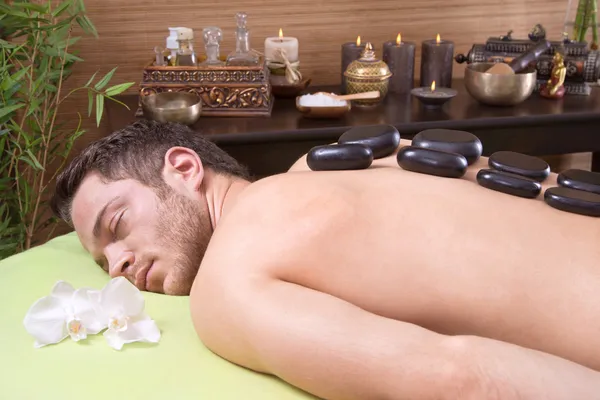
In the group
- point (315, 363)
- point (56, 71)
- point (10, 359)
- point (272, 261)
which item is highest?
point (56, 71)

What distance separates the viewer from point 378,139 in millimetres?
1431

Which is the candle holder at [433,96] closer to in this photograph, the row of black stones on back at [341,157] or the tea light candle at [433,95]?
the tea light candle at [433,95]

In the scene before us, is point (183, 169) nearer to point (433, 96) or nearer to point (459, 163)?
point (459, 163)

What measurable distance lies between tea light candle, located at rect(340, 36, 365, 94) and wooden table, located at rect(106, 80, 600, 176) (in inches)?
8.4

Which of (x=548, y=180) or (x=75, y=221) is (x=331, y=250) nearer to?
(x=548, y=180)

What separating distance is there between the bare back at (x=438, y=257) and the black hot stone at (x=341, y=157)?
102 millimetres

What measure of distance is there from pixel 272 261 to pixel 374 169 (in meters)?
0.32

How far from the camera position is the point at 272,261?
1159 mm

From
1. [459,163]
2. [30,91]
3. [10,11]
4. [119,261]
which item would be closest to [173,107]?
[30,91]

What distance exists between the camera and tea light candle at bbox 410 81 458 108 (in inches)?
94.6

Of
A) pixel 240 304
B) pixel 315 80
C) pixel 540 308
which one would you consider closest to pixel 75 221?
pixel 240 304

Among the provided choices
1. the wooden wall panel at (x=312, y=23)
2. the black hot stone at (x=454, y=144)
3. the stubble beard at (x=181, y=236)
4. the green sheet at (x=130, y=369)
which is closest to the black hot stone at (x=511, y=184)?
the black hot stone at (x=454, y=144)

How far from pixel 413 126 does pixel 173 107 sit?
0.81m

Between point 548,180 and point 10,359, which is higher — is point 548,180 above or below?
above
